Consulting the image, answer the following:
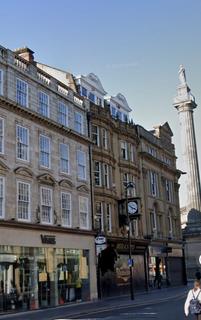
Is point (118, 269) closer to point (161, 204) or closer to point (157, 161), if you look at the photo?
point (161, 204)

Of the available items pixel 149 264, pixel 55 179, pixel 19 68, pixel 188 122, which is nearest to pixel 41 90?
pixel 19 68

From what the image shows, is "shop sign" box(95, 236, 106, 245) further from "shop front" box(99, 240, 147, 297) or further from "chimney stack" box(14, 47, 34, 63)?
"chimney stack" box(14, 47, 34, 63)

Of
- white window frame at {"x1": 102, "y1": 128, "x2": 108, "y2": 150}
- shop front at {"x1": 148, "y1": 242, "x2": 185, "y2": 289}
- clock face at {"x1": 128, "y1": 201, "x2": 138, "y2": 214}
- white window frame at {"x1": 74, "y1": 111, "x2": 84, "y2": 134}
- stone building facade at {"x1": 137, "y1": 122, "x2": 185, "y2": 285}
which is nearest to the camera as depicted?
white window frame at {"x1": 74, "y1": 111, "x2": 84, "y2": 134}

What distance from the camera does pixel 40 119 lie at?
101 ft

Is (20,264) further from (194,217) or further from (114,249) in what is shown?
(194,217)

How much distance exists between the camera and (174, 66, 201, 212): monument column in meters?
67.2

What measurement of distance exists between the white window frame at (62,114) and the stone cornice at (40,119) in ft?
2.13

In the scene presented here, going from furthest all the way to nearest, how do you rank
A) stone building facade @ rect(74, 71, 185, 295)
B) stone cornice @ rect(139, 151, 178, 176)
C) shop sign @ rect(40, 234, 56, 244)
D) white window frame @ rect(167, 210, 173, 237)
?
white window frame @ rect(167, 210, 173, 237) → stone cornice @ rect(139, 151, 178, 176) → stone building facade @ rect(74, 71, 185, 295) → shop sign @ rect(40, 234, 56, 244)

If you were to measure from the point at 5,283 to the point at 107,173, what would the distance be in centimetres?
1602

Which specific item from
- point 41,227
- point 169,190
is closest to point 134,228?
point 169,190

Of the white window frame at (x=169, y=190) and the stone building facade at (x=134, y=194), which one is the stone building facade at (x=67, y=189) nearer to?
the stone building facade at (x=134, y=194)

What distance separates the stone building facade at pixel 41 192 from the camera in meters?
27.0

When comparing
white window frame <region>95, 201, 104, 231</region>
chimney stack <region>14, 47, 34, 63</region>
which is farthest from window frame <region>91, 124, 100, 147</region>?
chimney stack <region>14, 47, 34, 63</region>

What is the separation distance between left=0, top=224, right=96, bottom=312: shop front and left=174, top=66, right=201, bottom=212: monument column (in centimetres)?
3500
